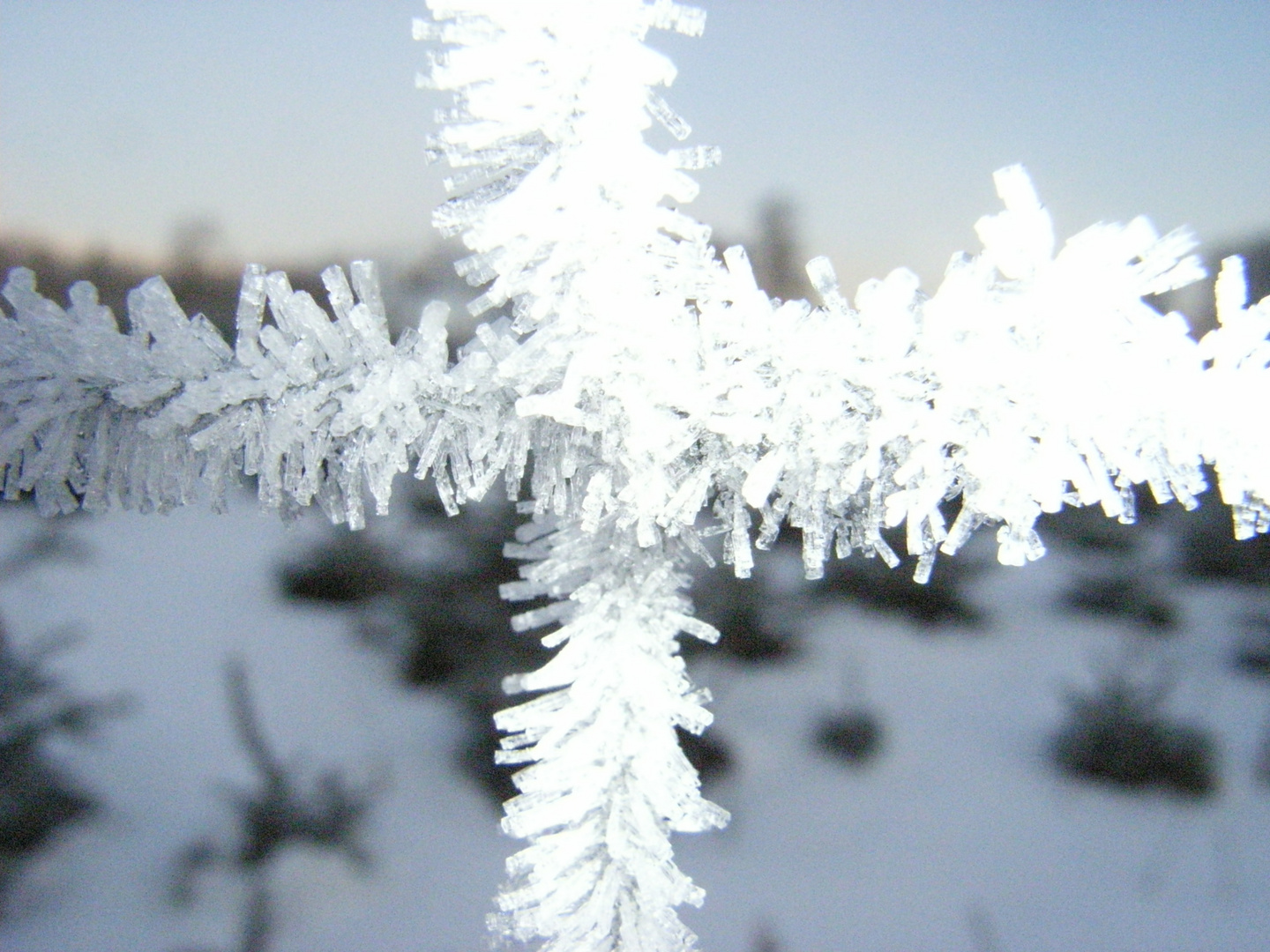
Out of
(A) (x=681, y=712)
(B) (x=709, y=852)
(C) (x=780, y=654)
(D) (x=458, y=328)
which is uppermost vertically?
(D) (x=458, y=328)

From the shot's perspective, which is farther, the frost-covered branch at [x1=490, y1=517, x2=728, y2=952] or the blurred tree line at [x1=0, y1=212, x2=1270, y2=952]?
the blurred tree line at [x1=0, y1=212, x2=1270, y2=952]

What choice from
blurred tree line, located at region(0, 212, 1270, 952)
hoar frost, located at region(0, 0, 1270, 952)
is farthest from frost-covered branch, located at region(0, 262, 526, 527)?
blurred tree line, located at region(0, 212, 1270, 952)

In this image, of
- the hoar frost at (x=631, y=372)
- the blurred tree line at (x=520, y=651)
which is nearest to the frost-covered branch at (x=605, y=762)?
the hoar frost at (x=631, y=372)

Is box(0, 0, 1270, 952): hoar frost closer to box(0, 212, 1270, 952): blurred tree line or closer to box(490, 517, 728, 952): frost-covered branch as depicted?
box(490, 517, 728, 952): frost-covered branch

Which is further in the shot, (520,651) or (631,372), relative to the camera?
(520,651)

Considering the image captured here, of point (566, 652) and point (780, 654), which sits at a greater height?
point (566, 652)

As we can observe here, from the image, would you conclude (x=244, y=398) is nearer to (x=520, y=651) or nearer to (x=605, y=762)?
(x=605, y=762)

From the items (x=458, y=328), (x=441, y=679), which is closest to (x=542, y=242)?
(x=458, y=328)

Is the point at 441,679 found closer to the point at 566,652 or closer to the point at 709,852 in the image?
the point at 709,852

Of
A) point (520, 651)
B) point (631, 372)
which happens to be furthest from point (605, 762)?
point (520, 651)
